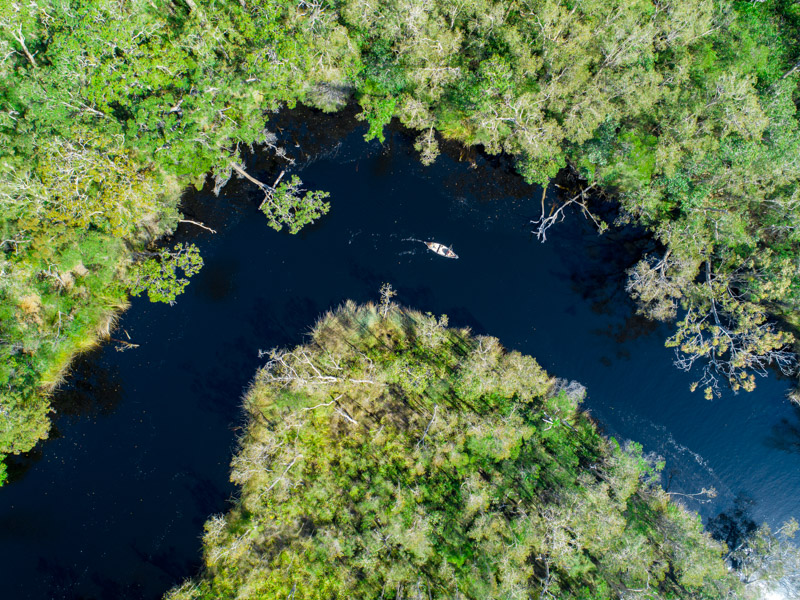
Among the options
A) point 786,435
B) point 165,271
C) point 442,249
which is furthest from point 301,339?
point 786,435

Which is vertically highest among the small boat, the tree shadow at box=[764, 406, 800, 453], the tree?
the tree shadow at box=[764, 406, 800, 453]

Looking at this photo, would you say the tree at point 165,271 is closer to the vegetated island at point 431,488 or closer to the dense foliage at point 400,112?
the dense foliage at point 400,112

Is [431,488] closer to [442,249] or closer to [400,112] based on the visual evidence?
[442,249]

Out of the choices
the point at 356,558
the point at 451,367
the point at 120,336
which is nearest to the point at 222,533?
the point at 356,558

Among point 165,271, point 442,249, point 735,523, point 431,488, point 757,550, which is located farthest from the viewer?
point 442,249

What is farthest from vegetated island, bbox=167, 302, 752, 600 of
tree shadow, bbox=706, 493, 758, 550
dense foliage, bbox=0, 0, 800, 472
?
dense foliage, bbox=0, 0, 800, 472

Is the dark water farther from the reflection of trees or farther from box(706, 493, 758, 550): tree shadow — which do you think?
the reflection of trees
